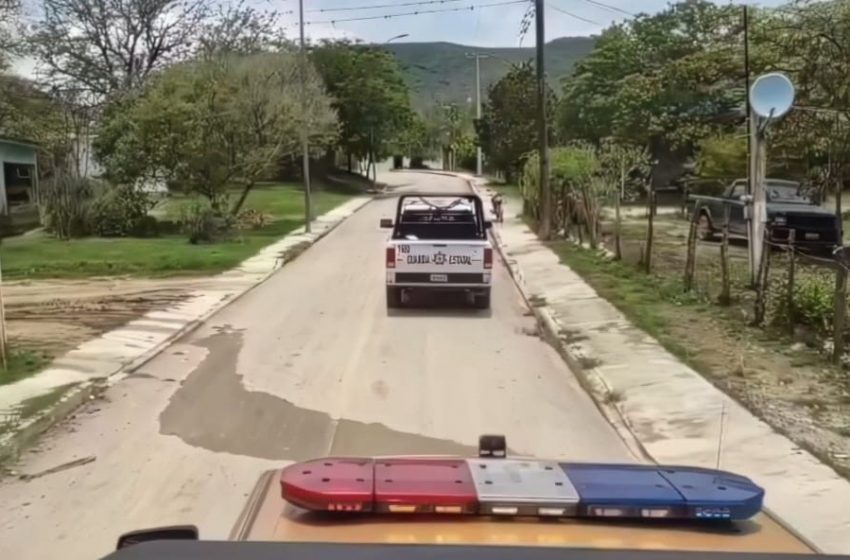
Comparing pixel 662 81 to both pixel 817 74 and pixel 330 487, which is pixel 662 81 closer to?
pixel 817 74

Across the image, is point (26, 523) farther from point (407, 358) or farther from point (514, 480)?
point (407, 358)

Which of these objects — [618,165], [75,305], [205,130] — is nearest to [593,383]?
[75,305]

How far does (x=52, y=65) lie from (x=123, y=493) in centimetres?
5263

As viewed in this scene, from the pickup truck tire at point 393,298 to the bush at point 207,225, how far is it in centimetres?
1632

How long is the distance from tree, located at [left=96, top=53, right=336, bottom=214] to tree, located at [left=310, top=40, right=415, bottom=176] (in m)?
26.1

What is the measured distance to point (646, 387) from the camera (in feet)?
37.2

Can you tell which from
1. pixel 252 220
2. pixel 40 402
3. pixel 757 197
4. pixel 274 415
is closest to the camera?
pixel 274 415

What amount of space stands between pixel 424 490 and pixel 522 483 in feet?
0.90

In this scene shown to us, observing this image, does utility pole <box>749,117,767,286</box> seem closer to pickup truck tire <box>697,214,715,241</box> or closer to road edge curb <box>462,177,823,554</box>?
road edge curb <box>462,177,823,554</box>

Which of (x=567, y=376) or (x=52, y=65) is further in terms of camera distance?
(x=52, y=65)

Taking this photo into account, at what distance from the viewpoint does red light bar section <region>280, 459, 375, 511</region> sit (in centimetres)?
274

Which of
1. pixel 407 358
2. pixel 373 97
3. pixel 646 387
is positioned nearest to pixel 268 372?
pixel 407 358

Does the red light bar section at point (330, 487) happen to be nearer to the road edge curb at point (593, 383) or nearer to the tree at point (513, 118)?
the road edge curb at point (593, 383)

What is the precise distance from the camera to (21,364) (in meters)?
13.0
